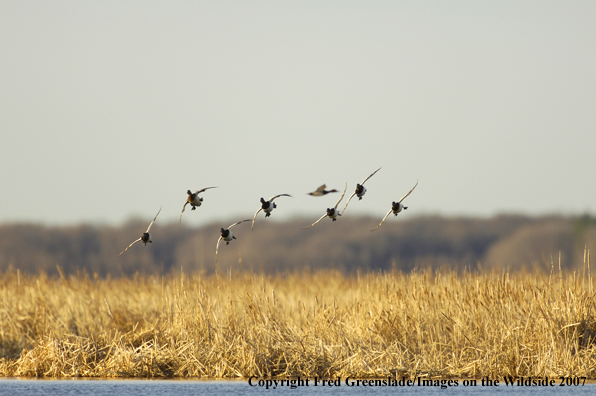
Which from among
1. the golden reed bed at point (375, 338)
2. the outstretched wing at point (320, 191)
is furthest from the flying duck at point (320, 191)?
the golden reed bed at point (375, 338)

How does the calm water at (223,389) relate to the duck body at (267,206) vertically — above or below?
below

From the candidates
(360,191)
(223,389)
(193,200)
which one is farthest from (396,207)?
(223,389)

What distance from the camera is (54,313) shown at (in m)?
16.2

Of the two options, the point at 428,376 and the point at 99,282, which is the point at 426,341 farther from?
the point at 99,282

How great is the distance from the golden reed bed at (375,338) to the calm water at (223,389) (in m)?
0.63

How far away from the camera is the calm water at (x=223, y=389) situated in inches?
412

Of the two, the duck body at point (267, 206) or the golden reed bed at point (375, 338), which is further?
the golden reed bed at point (375, 338)

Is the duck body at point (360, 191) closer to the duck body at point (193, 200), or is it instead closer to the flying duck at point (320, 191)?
the flying duck at point (320, 191)

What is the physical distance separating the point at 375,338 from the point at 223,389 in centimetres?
304

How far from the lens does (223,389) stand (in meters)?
10.7

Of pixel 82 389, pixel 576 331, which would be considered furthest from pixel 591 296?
pixel 82 389

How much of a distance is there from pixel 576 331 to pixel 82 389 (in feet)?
24.3

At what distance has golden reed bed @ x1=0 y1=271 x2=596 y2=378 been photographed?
38.2ft

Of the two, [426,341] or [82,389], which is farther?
[426,341]
